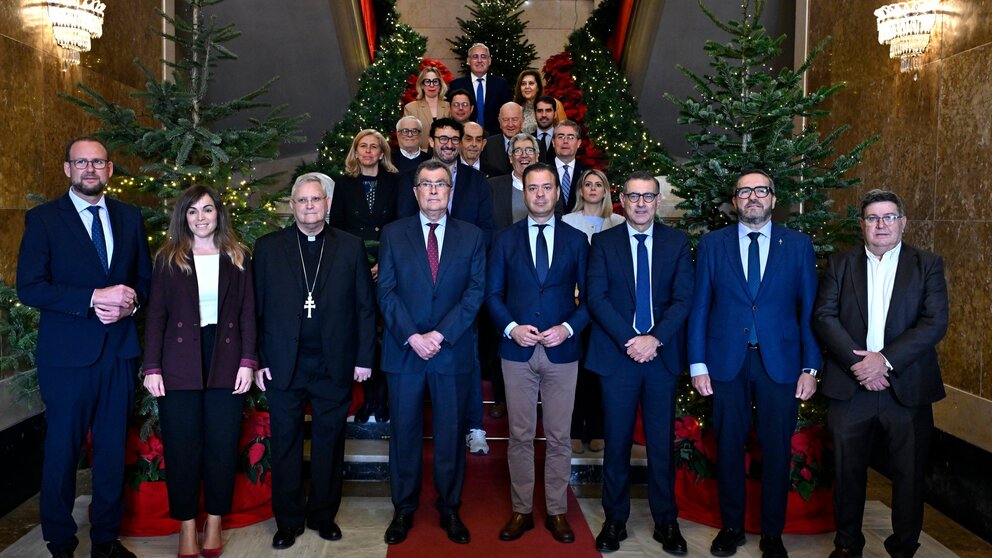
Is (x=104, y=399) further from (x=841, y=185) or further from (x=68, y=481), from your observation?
(x=841, y=185)

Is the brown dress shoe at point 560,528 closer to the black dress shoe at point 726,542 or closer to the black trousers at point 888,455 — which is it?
the black dress shoe at point 726,542

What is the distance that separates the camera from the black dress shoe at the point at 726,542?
12.5 feet

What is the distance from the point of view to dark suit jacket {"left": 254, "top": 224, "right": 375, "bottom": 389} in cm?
377

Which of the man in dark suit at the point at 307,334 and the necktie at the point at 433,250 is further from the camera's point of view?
the necktie at the point at 433,250

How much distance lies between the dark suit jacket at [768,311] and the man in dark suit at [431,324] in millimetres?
1133

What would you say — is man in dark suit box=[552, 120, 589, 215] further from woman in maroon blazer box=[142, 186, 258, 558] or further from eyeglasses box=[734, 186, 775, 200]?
woman in maroon blazer box=[142, 186, 258, 558]

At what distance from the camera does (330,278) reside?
3.81m

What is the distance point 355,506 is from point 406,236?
1.65m

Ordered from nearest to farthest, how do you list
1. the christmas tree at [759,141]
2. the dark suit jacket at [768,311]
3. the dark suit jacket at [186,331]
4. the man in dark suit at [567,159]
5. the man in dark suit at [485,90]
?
the dark suit jacket at [186,331] < the dark suit jacket at [768,311] < the christmas tree at [759,141] < the man in dark suit at [567,159] < the man in dark suit at [485,90]

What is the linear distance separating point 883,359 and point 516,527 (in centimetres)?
190

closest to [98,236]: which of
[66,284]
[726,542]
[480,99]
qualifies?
[66,284]

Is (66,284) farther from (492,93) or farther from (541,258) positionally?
(492,93)

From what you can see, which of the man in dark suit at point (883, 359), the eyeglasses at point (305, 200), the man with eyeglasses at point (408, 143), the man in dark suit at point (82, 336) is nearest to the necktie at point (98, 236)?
the man in dark suit at point (82, 336)

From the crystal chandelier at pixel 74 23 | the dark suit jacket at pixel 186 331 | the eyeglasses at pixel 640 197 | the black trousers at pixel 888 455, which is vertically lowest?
the black trousers at pixel 888 455
